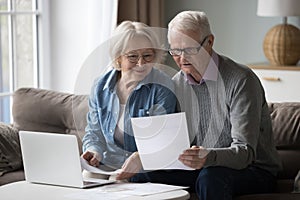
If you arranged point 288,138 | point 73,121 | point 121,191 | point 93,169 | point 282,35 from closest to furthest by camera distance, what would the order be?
1. point 121,191
2. point 93,169
3. point 288,138
4. point 73,121
5. point 282,35

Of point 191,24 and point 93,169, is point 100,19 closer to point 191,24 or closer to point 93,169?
point 191,24

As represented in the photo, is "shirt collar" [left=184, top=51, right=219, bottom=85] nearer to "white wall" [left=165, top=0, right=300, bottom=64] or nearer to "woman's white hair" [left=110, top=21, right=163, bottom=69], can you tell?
"woman's white hair" [left=110, top=21, right=163, bottom=69]

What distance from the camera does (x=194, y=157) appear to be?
265cm

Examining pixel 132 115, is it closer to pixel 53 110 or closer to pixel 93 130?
pixel 93 130

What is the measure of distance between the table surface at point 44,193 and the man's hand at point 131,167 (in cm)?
26

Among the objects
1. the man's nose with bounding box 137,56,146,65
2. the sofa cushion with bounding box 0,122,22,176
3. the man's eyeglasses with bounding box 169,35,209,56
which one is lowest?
the sofa cushion with bounding box 0,122,22,176

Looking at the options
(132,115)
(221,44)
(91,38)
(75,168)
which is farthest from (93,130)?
(221,44)

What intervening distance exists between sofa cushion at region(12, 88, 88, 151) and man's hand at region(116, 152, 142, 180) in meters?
0.70

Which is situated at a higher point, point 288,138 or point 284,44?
point 284,44

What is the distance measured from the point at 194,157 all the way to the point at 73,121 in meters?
0.96

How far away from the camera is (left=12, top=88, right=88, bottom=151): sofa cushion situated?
3478 millimetres

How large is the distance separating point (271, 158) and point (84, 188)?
2.66 feet

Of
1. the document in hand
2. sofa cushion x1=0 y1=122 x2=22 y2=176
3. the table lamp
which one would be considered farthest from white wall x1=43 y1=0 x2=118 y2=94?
the document in hand

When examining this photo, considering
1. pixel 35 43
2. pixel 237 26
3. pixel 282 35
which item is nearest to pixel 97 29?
pixel 35 43
